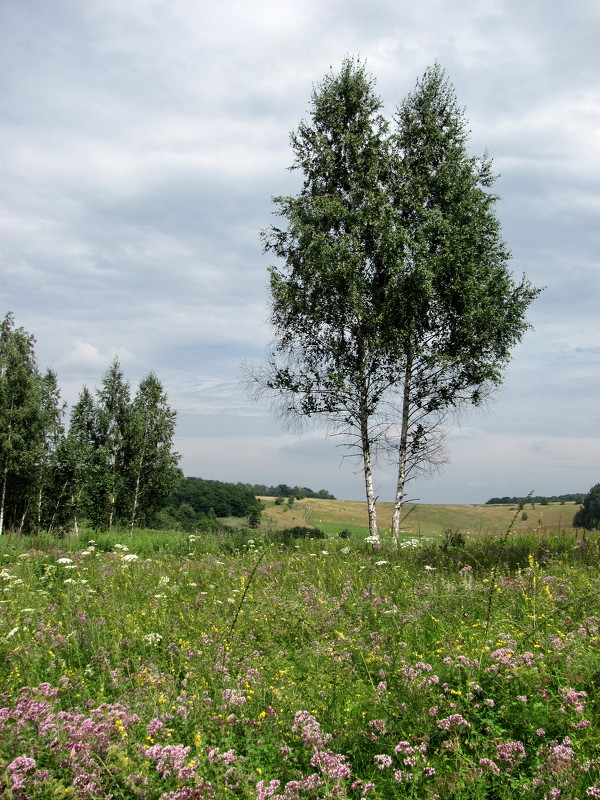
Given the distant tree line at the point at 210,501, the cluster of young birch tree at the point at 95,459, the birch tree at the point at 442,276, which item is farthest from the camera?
the distant tree line at the point at 210,501

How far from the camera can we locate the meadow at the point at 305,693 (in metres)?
3.03

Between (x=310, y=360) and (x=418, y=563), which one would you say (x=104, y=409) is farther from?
(x=418, y=563)

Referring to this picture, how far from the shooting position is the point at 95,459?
45.1 metres

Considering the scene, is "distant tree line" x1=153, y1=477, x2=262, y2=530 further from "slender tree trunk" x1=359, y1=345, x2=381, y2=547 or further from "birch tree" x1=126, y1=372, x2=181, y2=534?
"slender tree trunk" x1=359, y1=345, x2=381, y2=547

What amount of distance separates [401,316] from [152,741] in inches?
598

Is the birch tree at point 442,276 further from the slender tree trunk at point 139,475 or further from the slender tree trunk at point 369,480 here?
the slender tree trunk at point 139,475

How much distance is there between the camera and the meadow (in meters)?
3.03

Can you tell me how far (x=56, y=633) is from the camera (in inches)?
225

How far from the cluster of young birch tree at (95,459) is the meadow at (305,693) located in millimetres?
38084

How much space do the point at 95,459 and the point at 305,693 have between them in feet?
147

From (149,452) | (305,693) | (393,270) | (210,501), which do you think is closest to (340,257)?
(393,270)

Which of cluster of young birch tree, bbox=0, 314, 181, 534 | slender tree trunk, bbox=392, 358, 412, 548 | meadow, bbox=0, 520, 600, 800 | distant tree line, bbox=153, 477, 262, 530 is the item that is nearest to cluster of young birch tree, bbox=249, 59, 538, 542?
slender tree trunk, bbox=392, 358, 412, 548

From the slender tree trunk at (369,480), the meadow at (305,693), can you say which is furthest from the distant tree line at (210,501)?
the meadow at (305,693)

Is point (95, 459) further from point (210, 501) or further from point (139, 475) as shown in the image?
point (210, 501)
